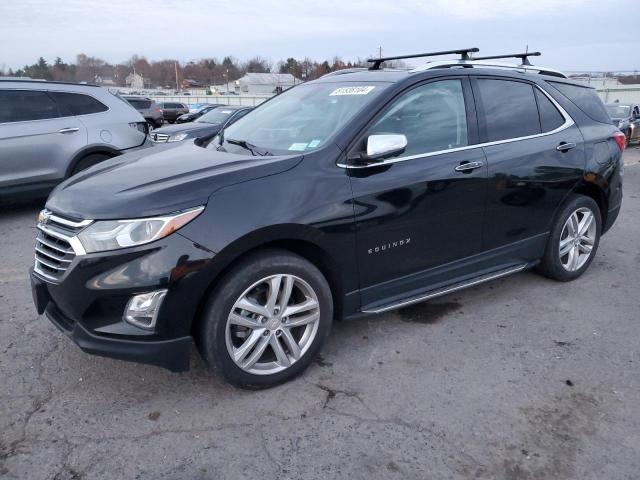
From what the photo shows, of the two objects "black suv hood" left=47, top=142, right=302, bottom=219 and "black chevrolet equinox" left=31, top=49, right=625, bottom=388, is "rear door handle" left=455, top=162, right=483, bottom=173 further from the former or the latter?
"black suv hood" left=47, top=142, right=302, bottom=219

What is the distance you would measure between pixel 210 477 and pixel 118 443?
53cm

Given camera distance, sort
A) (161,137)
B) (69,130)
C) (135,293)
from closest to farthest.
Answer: (135,293)
(69,130)
(161,137)

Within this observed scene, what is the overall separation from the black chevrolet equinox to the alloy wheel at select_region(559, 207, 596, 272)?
0.06m

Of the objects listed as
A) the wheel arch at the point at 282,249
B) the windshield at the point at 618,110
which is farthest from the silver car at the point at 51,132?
the windshield at the point at 618,110

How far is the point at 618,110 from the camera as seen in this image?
58.0 feet

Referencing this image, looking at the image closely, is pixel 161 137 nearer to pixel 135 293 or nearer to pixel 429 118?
pixel 429 118

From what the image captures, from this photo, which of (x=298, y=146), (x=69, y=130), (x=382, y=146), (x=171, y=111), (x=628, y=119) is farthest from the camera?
(x=171, y=111)

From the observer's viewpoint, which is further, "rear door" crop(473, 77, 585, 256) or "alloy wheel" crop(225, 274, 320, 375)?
"rear door" crop(473, 77, 585, 256)

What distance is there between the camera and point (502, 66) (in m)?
4.39

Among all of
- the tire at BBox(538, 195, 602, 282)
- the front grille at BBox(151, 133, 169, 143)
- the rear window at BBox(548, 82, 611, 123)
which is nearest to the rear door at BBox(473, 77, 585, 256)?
the tire at BBox(538, 195, 602, 282)

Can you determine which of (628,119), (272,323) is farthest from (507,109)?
(628,119)

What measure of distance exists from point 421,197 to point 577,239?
204 centimetres

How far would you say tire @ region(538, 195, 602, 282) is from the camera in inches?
176

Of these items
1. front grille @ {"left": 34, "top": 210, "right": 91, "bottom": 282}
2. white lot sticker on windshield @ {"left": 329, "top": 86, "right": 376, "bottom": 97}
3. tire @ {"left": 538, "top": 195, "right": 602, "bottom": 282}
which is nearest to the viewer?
front grille @ {"left": 34, "top": 210, "right": 91, "bottom": 282}
